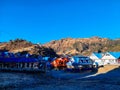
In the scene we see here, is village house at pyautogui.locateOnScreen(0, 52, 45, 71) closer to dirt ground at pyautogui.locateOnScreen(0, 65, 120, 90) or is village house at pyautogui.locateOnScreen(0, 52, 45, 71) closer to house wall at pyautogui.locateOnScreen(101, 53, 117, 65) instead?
dirt ground at pyautogui.locateOnScreen(0, 65, 120, 90)

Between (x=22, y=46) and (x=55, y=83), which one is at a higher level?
(x=22, y=46)

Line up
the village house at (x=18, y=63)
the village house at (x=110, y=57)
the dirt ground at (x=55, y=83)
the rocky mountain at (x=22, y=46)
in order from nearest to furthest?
the dirt ground at (x=55, y=83) → the village house at (x=18, y=63) → the village house at (x=110, y=57) → the rocky mountain at (x=22, y=46)

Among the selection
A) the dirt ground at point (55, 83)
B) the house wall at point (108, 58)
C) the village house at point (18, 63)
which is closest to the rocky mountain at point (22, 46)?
the house wall at point (108, 58)

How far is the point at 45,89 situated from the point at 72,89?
2.64 m

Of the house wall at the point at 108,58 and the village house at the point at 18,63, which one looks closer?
the village house at the point at 18,63

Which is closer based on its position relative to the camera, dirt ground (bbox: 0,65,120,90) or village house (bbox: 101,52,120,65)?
dirt ground (bbox: 0,65,120,90)

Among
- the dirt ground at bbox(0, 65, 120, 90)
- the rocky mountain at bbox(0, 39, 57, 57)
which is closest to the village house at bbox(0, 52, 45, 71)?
the dirt ground at bbox(0, 65, 120, 90)

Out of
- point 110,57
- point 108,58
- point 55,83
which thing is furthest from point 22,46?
point 55,83

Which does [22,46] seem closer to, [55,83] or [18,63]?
[18,63]

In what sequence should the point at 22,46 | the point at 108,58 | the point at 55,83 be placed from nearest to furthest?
1. the point at 55,83
2. the point at 108,58
3. the point at 22,46

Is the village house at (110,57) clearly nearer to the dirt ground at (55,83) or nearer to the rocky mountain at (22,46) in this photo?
the rocky mountain at (22,46)

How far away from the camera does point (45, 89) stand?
31547 millimetres

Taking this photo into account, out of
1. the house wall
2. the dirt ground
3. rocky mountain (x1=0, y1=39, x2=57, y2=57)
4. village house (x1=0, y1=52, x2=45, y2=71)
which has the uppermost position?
rocky mountain (x1=0, y1=39, x2=57, y2=57)

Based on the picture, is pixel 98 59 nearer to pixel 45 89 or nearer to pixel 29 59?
pixel 29 59
